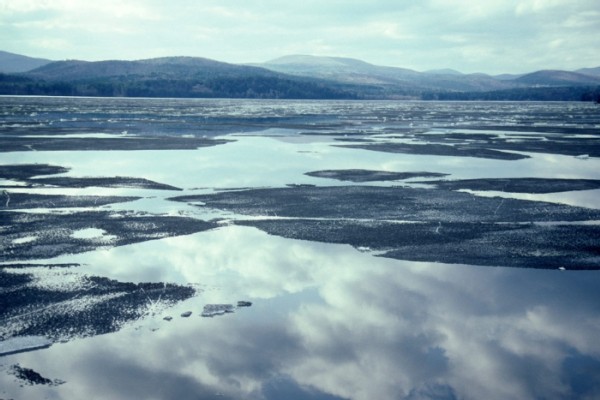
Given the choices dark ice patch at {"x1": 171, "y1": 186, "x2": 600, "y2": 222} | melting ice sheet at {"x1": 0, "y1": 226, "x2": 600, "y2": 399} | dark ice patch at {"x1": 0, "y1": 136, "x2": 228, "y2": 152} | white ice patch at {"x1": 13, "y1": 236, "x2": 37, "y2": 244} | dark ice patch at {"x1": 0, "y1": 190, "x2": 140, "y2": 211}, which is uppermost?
dark ice patch at {"x1": 0, "y1": 136, "x2": 228, "y2": 152}

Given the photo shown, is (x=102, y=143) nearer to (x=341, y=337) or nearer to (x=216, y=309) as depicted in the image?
(x=216, y=309)

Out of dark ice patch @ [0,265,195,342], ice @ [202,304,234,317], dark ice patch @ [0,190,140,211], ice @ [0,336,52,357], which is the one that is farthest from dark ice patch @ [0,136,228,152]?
ice @ [0,336,52,357]

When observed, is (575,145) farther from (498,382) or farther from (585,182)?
(498,382)

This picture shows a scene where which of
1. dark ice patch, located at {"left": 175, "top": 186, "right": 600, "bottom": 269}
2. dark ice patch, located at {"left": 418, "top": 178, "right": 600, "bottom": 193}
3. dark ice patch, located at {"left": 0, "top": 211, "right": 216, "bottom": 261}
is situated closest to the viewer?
dark ice patch, located at {"left": 175, "top": 186, "right": 600, "bottom": 269}

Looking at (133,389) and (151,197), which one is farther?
(151,197)

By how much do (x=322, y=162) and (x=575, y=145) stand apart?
17.9 m

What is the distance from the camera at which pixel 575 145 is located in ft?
116

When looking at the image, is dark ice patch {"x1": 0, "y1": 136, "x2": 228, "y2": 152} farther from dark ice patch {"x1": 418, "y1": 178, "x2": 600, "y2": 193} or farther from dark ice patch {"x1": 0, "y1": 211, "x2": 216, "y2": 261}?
dark ice patch {"x1": 0, "y1": 211, "x2": 216, "y2": 261}

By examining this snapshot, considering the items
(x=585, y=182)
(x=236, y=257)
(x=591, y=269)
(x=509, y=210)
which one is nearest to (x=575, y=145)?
(x=585, y=182)

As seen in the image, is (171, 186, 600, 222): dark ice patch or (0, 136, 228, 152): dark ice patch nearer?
(171, 186, 600, 222): dark ice patch

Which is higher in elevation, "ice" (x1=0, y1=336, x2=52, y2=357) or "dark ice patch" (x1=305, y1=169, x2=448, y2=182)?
"dark ice patch" (x1=305, y1=169, x2=448, y2=182)

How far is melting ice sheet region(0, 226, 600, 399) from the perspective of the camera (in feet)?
23.3

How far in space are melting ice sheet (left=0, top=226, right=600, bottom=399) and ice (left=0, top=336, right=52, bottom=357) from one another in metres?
0.17

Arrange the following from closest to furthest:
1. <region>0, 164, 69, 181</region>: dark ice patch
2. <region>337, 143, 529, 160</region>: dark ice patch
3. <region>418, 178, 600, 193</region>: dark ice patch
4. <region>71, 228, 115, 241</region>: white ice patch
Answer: <region>71, 228, 115, 241</region>: white ice patch → <region>418, 178, 600, 193</region>: dark ice patch → <region>0, 164, 69, 181</region>: dark ice patch → <region>337, 143, 529, 160</region>: dark ice patch
